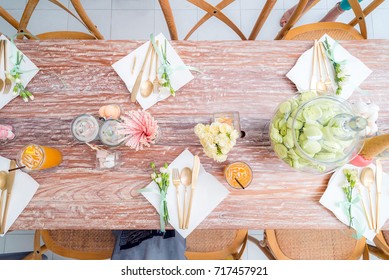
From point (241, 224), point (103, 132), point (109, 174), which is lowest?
point (241, 224)

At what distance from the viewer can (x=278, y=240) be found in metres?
1.70

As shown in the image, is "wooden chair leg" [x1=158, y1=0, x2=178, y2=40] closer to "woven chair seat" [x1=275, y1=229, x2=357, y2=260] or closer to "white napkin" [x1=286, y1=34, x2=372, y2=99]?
"white napkin" [x1=286, y1=34, x2=372, y2=99]

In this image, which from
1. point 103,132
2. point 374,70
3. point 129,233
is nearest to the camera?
point 103,132

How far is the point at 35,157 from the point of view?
1237mm

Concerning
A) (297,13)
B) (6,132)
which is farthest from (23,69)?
(297,13)

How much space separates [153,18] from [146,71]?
1.20 metres

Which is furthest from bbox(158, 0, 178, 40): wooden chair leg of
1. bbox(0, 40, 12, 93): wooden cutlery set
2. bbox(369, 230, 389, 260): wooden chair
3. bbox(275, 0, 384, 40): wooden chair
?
bbox(369, 230, 389, 260): wooden chair

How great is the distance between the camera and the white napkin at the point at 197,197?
1.31m

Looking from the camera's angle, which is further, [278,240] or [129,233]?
[278,240]

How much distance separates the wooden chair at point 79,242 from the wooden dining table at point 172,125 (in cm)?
41

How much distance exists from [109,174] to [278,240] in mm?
912

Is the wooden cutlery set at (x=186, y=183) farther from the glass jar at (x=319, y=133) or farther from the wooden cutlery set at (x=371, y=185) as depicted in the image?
the wooden cutlery set at (x=371, y=185)
